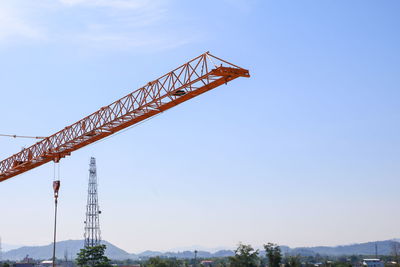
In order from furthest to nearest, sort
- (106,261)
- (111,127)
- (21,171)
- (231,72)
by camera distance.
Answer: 1. (106,261)
2. (21,171)
3. (111,127)
4. (231,72)

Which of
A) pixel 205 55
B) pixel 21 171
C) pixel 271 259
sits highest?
pixel 205 55

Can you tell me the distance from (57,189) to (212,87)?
56.6 ft

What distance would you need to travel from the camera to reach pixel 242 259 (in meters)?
96.7

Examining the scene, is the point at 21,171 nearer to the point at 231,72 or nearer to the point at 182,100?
the point at 182,100

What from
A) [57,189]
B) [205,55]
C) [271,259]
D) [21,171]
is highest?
[205,55]

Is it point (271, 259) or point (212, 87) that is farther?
point (271, 259)

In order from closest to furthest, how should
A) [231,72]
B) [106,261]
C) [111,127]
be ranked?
[231,72]
[111,127]
[106,261]

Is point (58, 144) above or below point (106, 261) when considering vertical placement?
above

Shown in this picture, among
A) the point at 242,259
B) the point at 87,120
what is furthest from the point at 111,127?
the point at 242,259

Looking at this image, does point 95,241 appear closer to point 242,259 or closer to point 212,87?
point 242,259

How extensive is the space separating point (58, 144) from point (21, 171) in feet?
38.0

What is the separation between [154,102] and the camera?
4416 cm

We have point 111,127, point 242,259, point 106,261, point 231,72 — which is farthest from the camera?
point 242,259

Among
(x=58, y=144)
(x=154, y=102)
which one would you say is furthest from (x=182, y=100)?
(x=58, y=144)
